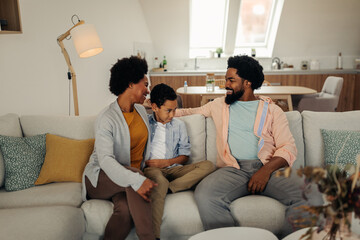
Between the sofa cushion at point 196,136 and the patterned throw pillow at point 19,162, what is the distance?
104 centimetres

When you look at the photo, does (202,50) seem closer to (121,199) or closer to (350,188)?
(121,199)

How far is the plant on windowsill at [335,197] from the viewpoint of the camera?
3.44 feet

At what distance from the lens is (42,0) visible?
313 centimetres

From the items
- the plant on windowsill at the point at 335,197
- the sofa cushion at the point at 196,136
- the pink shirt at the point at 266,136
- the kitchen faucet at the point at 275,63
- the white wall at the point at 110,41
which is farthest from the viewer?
the kitchen faucet at the point at 275,63

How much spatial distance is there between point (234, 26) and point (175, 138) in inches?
167

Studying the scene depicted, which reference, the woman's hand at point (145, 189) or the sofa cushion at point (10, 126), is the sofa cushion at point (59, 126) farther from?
the woman's hand at point (145, 189)

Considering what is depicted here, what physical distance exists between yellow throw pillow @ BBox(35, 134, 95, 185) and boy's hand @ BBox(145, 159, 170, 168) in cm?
42

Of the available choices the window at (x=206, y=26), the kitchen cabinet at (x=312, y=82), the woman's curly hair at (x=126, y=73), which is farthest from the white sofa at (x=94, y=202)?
the window at (x=206, y=26)

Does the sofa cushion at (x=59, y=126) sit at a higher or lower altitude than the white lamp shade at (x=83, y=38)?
lower

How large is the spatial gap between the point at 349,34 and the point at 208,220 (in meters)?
5.48

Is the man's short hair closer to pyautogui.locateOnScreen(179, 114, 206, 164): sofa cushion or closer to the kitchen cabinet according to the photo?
pyautogui.locateOnScreen(179, 114, 206, 164): sofa cushion

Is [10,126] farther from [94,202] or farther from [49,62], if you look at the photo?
[49,62]

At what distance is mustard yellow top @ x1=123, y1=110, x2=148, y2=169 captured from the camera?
6.78ft

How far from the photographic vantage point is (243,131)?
7.29 feet
